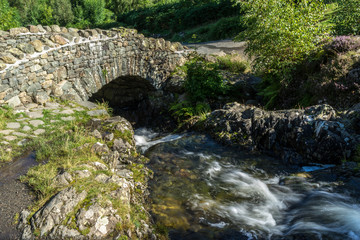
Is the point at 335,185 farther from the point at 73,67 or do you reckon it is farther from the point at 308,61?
the point at 73,67

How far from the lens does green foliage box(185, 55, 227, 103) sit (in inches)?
439

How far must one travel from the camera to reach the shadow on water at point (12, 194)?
3778 mm

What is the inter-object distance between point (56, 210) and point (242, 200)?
Answer: 3.84 metres

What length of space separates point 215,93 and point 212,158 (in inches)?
176

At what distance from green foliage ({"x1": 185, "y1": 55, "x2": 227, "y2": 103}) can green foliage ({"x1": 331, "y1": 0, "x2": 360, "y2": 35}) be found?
18.8 ft

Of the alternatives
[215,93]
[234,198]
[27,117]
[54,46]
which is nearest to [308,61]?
[215,93]

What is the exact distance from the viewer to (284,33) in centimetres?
907

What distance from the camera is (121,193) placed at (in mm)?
4578

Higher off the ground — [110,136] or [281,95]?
[281,95]

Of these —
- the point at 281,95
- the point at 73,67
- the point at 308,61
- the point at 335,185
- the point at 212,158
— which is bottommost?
the point at 212,158

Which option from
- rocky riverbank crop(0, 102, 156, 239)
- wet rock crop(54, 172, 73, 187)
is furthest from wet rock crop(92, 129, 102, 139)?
wet rock crop(54, 172, 73, 187)

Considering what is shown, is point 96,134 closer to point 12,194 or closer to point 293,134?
point 12,194

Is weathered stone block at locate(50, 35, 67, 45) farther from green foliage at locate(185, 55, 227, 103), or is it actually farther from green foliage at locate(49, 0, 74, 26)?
green foliage at locate(49, 0, 74, 26)

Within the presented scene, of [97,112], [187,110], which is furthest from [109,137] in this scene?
[187,110]
